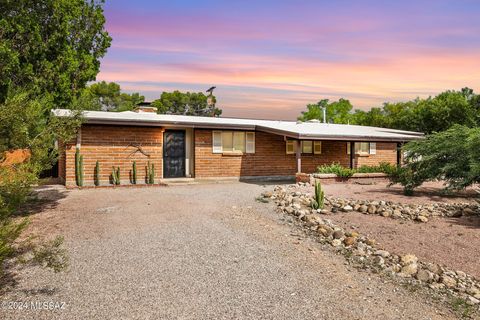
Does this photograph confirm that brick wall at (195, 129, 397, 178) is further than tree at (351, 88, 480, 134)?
No

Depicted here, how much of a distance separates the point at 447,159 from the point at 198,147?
10543 mm

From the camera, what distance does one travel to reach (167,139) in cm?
1734

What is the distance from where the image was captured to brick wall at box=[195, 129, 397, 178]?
17359mm

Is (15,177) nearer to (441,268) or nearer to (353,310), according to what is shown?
(353,310)

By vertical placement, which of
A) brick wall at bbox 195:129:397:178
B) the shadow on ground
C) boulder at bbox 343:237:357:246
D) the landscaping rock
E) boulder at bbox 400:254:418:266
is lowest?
the landscaping rock

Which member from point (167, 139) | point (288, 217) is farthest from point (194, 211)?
point (167, 139)

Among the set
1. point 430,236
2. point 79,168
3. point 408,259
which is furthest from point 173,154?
point 408,259

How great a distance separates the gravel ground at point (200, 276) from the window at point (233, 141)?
27.1 feet

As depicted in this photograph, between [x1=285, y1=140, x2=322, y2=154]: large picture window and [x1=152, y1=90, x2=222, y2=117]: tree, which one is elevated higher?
[x1=152, y1=90, x2=222, y2=117]: tree

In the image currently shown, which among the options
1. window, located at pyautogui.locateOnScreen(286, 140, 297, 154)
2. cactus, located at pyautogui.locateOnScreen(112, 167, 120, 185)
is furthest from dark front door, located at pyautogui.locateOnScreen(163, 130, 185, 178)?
window, located at pyautogui.locateOnScreen(286, 140, 297, 154)

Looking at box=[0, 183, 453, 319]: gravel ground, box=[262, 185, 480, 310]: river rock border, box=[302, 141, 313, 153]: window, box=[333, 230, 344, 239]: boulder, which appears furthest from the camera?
box=[302, 141, 313, 153]: window

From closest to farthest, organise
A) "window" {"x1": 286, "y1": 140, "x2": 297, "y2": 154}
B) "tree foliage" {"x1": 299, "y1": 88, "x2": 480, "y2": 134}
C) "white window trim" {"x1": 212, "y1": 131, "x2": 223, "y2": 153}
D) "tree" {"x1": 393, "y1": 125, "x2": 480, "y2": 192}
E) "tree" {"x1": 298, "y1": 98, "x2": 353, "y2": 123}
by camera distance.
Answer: "tree" {"x1": 393, "y1": 125, "x2": 480, "y2": 192} < "white window trim" {"x1": 212, "y1": 131, "x2": 223, "y2": 153} < "window" {"x1": 286, "y1": 140, "x2": 297, "y2": 154} < "tree foliage" {"x1": 299, "y1": 88, "x2": 480, "y2": 134} < "tree" {"x1": 298, "y1": 98, "x2": 353, "y2": 123}

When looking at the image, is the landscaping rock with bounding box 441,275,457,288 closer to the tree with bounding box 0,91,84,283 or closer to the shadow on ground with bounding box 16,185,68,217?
the tree with bounding box 0,91,84,283

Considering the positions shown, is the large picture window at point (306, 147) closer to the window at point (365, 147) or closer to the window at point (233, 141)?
the window at point (233, 141)
